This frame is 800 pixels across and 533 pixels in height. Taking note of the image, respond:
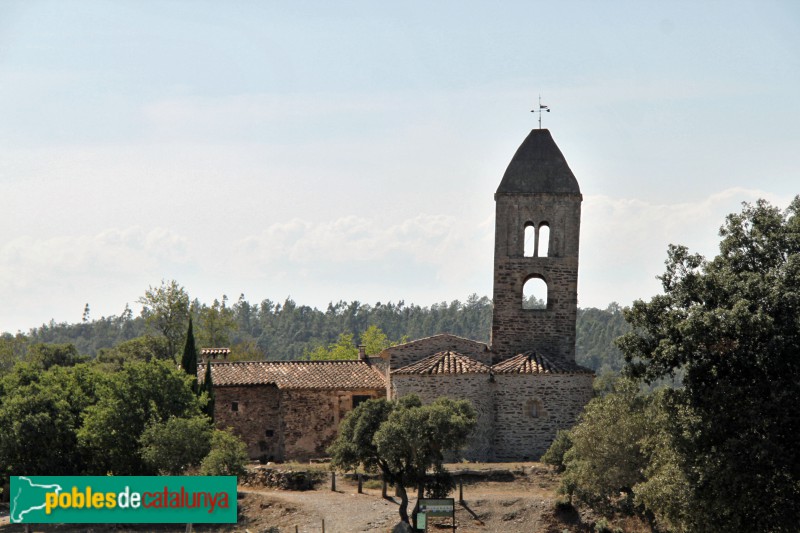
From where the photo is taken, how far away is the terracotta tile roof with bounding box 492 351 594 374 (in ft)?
127

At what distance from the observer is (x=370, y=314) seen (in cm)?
17775

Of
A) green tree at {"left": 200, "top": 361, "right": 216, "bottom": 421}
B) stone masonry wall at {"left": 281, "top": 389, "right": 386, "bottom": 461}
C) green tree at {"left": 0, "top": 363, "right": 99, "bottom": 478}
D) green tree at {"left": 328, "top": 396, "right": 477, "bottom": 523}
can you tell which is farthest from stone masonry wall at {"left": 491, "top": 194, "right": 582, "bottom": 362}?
green tree at {"left": 0, "top": 363, "right": 99, "bottom": 478}

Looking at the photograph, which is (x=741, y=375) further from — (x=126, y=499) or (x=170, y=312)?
(x=170, y=312)

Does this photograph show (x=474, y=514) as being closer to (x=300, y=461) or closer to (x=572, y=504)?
(x=572, y=504)

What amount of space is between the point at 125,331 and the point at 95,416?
158 m

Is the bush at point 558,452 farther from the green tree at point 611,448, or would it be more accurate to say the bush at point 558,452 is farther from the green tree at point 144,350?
the green tree at point 144,350

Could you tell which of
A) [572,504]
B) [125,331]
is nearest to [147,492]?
[572,504]

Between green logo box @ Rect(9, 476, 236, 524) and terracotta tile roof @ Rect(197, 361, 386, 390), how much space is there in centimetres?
1284

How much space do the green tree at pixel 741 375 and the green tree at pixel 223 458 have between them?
13914 millimetres

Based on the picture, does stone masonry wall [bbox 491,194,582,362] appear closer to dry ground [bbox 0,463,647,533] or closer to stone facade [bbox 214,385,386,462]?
stone facade [bbox 214,385,386,462]

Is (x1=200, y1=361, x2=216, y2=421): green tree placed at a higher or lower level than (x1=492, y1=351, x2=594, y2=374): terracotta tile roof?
lower

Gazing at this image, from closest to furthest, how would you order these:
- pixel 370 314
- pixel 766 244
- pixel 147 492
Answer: pixel 766 244, pixel 147 492, pixel 370 314

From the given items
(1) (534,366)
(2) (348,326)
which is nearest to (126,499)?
(1) (534,366)

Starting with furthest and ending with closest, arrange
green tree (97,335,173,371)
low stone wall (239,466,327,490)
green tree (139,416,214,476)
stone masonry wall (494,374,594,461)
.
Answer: green tree (97,335,173,371)
stone masonry wall (494,374,594,461)
low stone wall (239,466,327,490)
green tree (139,416,214,476)
